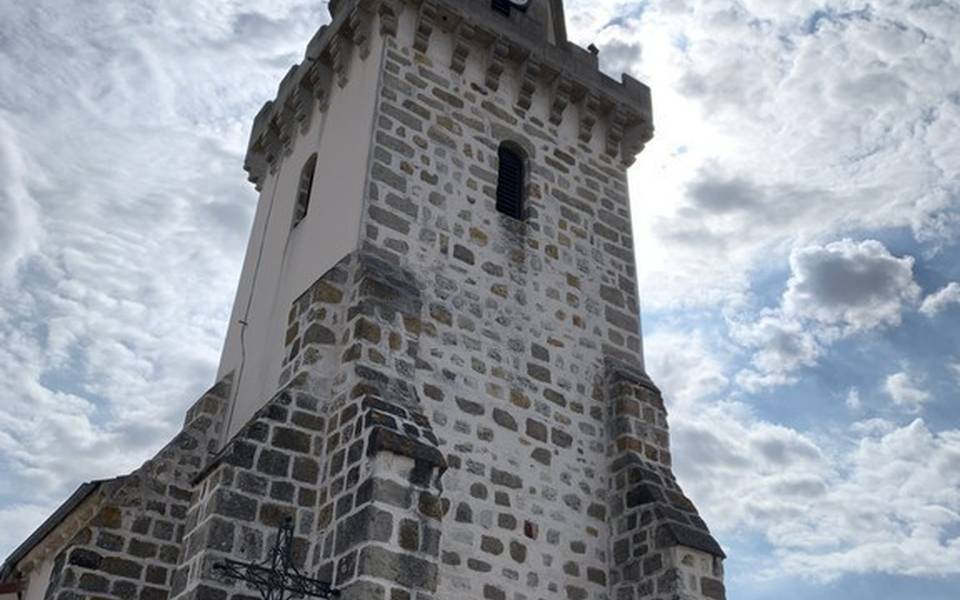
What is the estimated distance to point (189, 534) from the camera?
7.38 metres

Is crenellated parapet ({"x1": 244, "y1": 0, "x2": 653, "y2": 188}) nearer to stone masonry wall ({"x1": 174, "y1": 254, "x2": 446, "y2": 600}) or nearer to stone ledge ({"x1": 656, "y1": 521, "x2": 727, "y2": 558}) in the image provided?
stone masonry wall ({"x1": 174, "y1": 254, "x2": 446, "y2": 600})

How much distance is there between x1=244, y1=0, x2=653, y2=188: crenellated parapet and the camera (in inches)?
420

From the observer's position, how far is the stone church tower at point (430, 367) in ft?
23.8

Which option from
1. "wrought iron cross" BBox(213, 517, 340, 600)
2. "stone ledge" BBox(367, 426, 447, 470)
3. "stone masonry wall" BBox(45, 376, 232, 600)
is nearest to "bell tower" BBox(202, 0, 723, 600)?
"stone ledge" BBox(367, 426, 447, 470)

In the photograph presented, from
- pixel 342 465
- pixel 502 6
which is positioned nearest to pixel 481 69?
pixel 502 6

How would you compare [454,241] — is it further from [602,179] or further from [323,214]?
[602,179]

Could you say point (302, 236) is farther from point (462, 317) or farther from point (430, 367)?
point (430, 367)

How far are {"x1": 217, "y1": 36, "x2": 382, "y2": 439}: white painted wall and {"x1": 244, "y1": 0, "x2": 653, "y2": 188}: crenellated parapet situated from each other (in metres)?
0.26

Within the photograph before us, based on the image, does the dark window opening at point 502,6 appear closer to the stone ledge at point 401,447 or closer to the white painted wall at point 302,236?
the white painted wall at point 302,236

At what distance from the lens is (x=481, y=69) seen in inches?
439

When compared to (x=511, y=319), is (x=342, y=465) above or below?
below

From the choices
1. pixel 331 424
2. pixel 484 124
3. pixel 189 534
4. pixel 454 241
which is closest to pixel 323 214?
pixel 454 241

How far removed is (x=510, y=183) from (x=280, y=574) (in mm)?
5798

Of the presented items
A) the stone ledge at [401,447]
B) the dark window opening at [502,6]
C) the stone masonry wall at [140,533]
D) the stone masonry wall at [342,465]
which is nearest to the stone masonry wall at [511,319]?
the stone masonry wall at [342,465]
